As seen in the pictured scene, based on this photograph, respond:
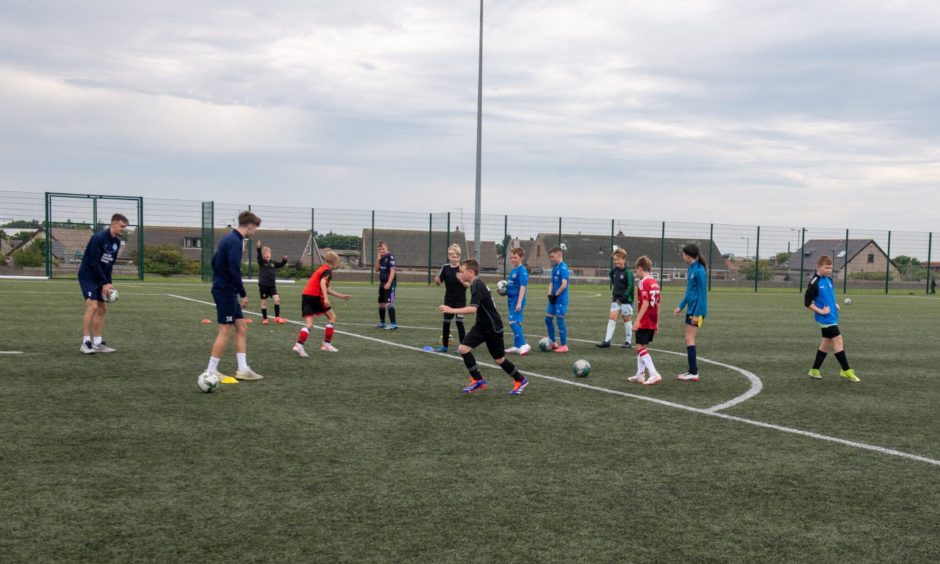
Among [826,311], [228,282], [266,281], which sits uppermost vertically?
[228,282]

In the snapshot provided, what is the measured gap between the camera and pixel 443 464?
6195 mm

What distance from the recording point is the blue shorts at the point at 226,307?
30.7ft

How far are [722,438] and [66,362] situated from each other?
893 centimetres

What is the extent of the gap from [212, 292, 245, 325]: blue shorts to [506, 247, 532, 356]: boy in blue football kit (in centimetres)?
489

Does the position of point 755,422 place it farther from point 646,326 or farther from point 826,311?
point 826,311

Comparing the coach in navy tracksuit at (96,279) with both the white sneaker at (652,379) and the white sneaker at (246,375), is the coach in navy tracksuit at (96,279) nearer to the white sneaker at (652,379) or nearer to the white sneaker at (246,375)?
the white sneaker at (246,375)

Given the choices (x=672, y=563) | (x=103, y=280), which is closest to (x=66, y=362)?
(x=103, y=280)

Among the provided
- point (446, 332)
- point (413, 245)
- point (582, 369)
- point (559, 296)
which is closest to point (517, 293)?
point (559, 296)

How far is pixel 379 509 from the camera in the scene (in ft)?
16.7

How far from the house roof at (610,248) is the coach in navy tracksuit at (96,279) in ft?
105

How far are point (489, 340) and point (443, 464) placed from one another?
336 cm

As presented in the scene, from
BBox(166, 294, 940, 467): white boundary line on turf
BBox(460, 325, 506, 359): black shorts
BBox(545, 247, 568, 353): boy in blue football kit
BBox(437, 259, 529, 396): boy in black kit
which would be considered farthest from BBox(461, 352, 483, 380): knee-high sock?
BBox(545, 247, 568, 353): boy in blue football kit

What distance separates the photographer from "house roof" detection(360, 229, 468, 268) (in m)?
41.9

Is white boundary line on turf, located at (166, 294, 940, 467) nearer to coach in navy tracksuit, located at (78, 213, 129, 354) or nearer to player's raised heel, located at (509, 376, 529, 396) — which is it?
player's raised heel, located at (509, 376, 529, 396)
